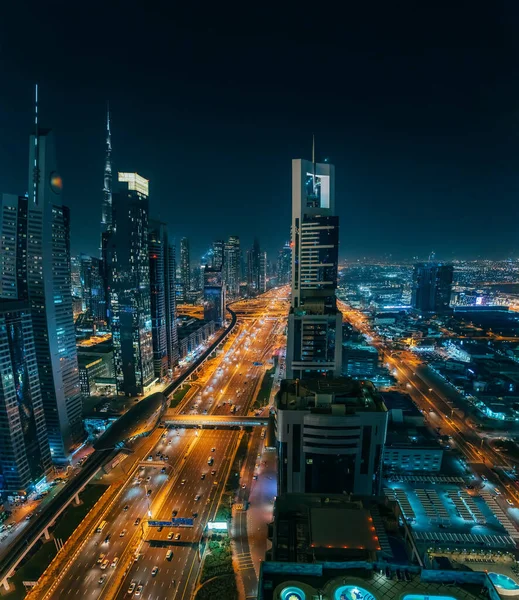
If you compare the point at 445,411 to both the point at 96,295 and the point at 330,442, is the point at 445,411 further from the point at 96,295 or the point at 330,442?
the point at 96,295

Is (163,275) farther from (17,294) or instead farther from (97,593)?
(97,593)

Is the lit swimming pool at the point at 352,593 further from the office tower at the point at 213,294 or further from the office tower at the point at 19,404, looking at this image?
the office tower at the point at 213,294

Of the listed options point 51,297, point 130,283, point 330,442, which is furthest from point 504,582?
point 130,283

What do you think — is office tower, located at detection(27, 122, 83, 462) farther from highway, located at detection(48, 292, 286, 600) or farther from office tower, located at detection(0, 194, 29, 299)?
highway, located at detection(48, 292, 286, 600)

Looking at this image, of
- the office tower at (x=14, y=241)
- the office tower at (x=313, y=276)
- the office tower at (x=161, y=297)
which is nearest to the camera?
the office tower at (x=14, y=241)

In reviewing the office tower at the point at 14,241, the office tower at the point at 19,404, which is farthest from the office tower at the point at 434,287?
the office tower at the point at 19,404

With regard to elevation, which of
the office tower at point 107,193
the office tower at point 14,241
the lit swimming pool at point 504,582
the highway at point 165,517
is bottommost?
the highway at point 165,517
